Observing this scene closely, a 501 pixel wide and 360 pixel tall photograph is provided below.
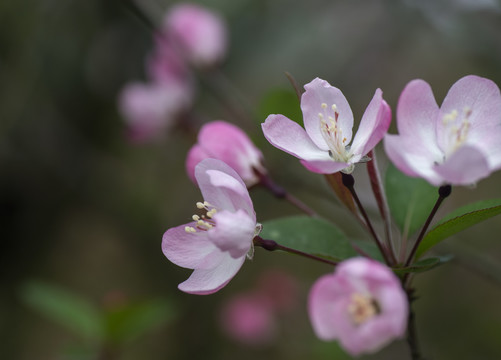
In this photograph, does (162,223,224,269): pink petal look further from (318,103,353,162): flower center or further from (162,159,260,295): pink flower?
(318,103,353,162): flower center

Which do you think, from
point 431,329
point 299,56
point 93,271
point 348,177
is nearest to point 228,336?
point 431,329

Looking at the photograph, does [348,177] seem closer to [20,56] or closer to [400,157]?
[400,157]

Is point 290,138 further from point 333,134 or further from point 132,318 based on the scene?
point 132,318

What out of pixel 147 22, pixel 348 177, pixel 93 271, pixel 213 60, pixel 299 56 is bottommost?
pixel 348 177

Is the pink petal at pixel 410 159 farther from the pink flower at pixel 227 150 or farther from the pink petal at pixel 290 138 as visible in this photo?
the pink flower at pixel 227 150

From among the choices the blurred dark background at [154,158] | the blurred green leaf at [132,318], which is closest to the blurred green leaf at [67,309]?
the blurred green leaf at [132,318]

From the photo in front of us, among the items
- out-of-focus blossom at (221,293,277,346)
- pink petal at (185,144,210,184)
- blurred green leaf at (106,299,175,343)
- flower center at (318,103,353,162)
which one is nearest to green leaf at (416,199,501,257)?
flower center at (318,103,353,162)
